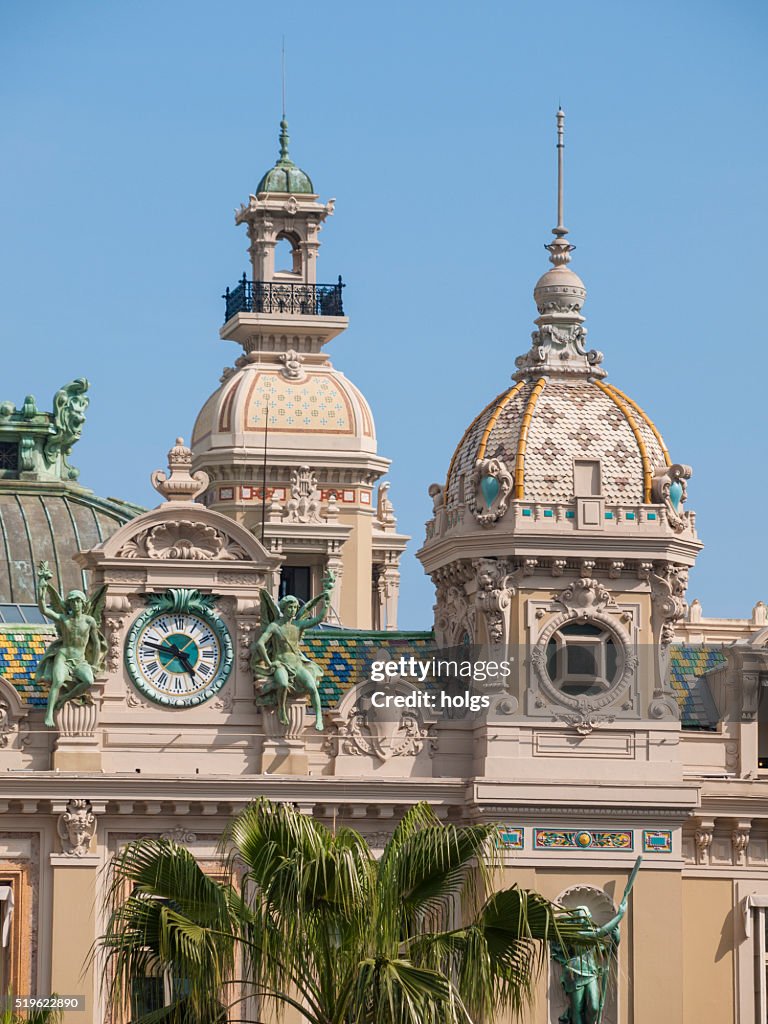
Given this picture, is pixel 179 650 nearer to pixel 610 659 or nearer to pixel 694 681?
pixel 610 659

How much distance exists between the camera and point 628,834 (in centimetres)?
6669

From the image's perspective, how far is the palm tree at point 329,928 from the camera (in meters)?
51.8

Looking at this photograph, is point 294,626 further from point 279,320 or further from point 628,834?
point 279,320

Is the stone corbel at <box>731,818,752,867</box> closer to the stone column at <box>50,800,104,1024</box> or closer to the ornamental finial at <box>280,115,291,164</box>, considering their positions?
the stone column at <box>50,800,104,1024</box>

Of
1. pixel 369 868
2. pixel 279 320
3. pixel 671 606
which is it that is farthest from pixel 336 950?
pixel 279 320

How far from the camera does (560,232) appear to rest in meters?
71.8

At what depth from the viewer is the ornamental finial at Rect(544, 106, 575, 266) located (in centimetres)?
7162

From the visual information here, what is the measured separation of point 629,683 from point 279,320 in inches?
1252

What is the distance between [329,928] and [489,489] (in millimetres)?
16310

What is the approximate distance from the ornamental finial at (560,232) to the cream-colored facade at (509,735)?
313 centimetres

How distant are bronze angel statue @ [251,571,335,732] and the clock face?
0.74 meters

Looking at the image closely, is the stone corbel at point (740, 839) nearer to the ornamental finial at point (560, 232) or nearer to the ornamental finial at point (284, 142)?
the ornamental finial at point (560, 232)

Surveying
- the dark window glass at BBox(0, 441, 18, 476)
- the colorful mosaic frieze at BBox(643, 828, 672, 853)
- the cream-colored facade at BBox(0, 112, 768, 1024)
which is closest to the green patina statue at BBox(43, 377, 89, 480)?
the dark window glass at BBox(0, 441, 18, 476)

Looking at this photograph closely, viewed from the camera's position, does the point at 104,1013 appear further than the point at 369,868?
Yes
